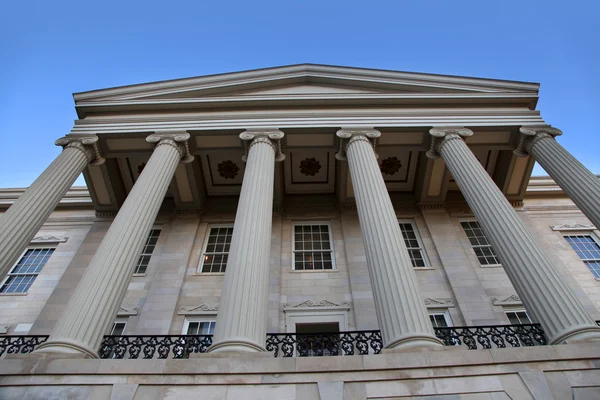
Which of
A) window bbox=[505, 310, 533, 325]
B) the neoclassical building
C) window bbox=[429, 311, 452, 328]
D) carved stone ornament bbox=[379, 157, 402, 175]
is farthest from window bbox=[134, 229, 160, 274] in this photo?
window bbox=[505, 310, 533, 325]

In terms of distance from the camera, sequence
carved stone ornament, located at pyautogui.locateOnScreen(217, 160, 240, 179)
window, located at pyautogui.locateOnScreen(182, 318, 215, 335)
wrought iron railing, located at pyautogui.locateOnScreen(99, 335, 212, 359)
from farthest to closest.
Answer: carved stone ornament, located at pyautogui.locateOnScreen(217, 160, 240, 179) < window, located at pyautogui.locateOnScreen(182, 318, 215, 335) < wrought iron railing, located at pyautogui.locateOnScreen(99, 335, 212, 359)

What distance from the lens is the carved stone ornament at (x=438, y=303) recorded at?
578 inches

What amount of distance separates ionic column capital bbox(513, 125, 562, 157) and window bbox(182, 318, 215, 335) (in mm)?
13726

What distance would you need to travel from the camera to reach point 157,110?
1672 cm

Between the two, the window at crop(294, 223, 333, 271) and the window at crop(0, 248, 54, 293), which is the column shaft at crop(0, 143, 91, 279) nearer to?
the window at crop(0, 248, 54, 293)

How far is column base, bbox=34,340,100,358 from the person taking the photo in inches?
322

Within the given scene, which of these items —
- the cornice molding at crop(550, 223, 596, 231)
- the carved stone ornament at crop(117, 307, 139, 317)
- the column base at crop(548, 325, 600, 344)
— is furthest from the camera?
the cornice molding at crop(550, 223, 596, 231)

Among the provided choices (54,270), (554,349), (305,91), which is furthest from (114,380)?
(305,91)

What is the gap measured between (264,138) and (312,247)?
5.42m

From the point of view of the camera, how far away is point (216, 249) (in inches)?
694

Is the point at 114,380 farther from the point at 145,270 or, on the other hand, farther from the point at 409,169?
the point at 409,169

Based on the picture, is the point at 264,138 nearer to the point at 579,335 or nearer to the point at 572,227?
the point at 579,335

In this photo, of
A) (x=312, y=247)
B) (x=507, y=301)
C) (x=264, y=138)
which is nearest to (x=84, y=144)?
(x=264, y=138)

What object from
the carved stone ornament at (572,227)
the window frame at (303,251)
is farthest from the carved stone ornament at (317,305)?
the carved stone ornament at (572,227)
